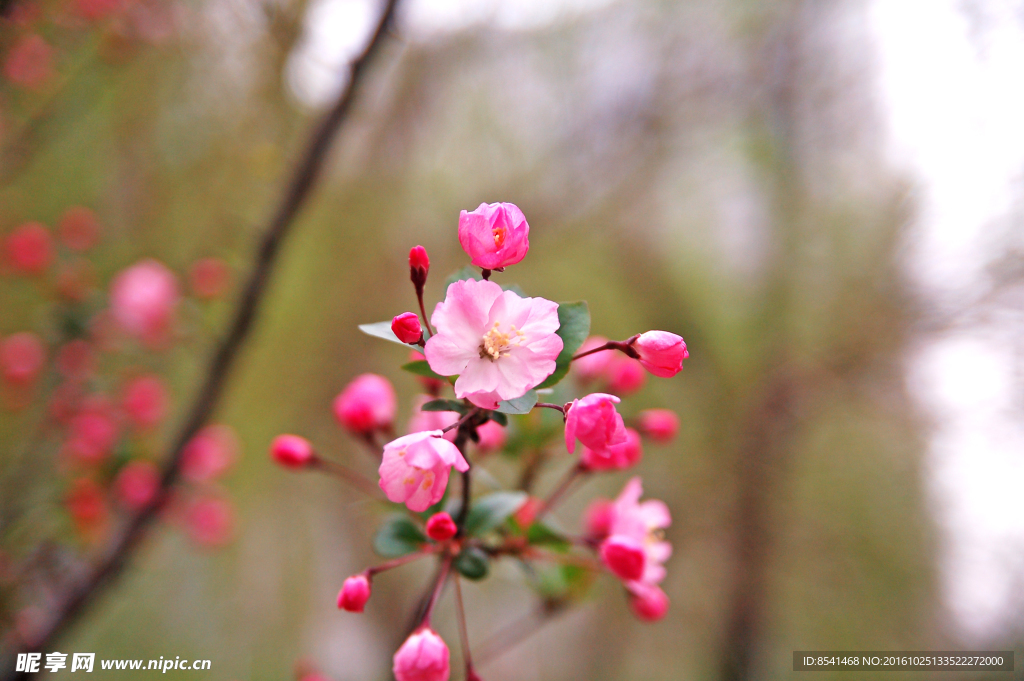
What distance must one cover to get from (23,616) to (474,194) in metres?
1.63

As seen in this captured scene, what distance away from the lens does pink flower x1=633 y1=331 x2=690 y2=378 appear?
1.26 ft

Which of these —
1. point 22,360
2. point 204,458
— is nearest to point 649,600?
point 204,458

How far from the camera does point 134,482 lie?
3.53 feet

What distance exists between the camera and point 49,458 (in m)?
1.15

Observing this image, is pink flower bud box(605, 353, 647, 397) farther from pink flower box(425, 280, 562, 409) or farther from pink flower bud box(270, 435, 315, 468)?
pink flower bud box(270, 435, 315, 468)

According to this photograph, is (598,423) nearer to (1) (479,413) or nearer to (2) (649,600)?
(1) (479,413)

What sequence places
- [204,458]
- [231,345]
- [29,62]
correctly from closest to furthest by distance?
[231,345] < [29,62] < [204,458]

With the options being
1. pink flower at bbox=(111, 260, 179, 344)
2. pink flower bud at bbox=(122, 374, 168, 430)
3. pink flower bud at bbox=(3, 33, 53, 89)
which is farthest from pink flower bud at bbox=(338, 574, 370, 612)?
pink flower bud at bbox=(3, 33, 53, 89)

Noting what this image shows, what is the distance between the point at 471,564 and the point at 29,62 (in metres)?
1.33

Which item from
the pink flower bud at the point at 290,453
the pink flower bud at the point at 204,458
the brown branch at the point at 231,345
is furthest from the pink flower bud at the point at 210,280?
the pink flower bud at the point at 290,453

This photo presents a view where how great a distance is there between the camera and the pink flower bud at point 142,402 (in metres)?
1.22

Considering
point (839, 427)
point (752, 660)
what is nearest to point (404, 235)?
point (839, 427)

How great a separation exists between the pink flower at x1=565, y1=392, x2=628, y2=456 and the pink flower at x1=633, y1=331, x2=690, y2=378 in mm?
55

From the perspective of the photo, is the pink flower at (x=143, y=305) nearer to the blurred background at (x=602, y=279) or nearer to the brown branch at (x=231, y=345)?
the blurred background at (x=602, y=279)
